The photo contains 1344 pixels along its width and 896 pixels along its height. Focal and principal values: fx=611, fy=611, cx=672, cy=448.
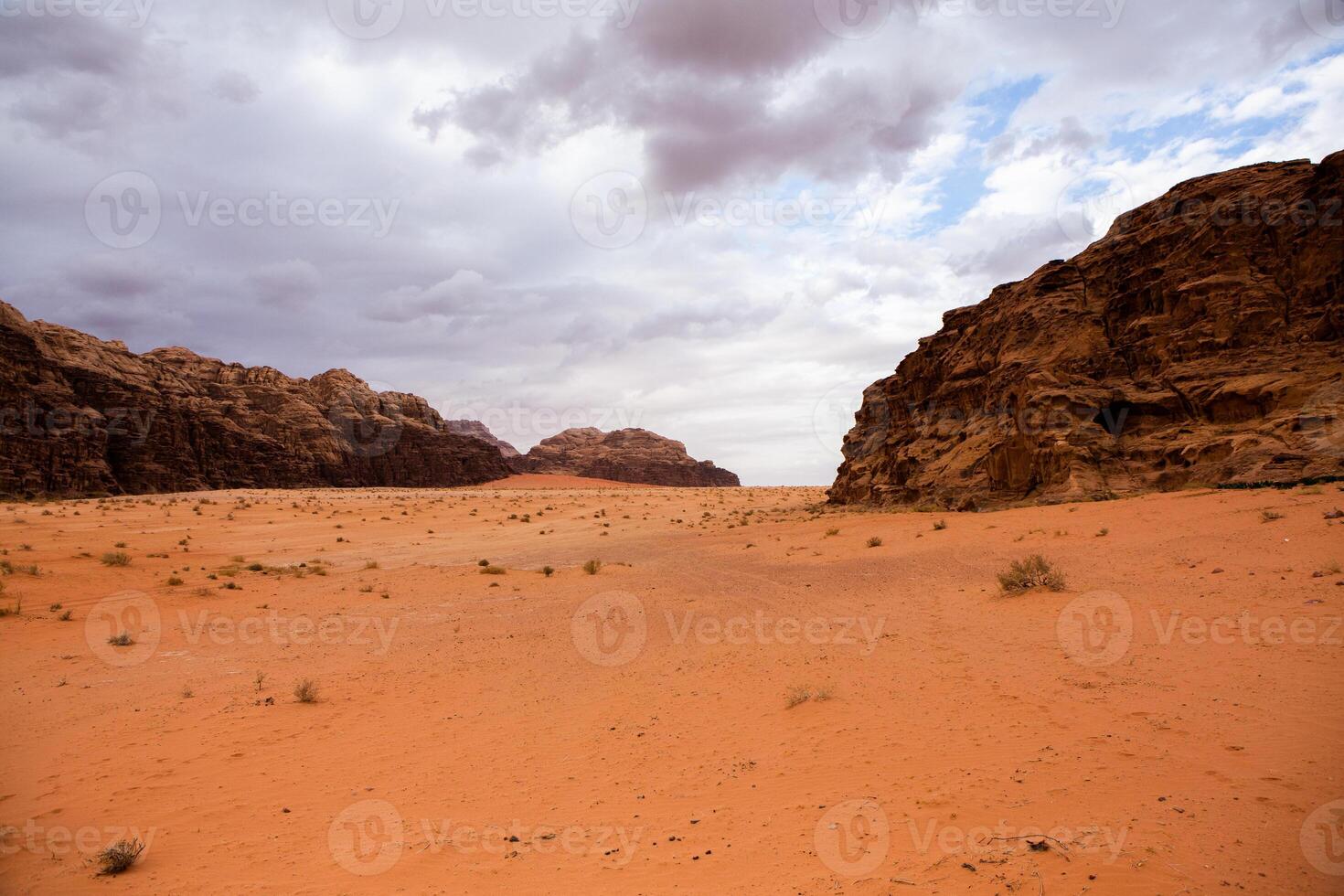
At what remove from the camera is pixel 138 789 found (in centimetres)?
516

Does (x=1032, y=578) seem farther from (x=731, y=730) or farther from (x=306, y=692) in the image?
(x=306, y=692)

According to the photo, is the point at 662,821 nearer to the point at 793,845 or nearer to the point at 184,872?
the point at 793,845

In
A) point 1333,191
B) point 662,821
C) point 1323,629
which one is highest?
point 1333,191

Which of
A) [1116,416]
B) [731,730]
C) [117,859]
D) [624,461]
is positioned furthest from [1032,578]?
[624,461]

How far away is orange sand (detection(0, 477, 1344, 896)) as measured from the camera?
12.4ft

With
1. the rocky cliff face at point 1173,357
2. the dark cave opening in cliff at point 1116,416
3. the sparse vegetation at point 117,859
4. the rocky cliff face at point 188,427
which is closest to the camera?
the sparse vegetation at point 117,859

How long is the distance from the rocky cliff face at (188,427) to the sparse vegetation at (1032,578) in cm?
6050

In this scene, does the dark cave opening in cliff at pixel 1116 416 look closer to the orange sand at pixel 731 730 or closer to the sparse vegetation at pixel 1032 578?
the orange sand at pixel 731 730

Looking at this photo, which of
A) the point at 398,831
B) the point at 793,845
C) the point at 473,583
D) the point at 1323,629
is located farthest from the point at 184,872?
the point at 473,583

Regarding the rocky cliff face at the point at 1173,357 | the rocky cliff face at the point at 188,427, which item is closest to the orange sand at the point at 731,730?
the rocky cliff face at the point at 1173,357

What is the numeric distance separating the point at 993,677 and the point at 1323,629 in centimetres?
345

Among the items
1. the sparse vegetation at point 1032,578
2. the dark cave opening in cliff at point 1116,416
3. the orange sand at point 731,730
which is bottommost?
the orange sand at point 731,730

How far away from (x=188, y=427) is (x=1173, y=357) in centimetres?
7265

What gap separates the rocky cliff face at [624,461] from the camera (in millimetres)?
111062
